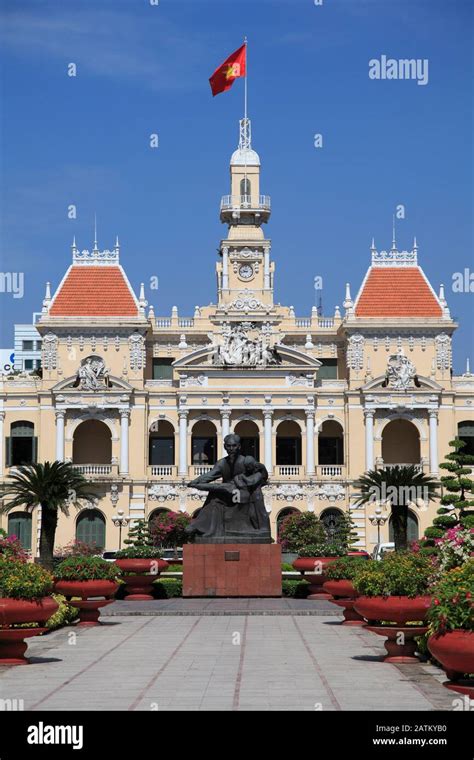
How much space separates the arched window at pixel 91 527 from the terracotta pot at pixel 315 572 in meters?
33.8

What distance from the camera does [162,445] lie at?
8288 centimetres

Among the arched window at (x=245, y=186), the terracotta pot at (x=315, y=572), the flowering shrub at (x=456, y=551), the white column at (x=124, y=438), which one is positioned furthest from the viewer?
the arched window at (x=245, y=186)

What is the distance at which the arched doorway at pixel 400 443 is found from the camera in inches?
3263

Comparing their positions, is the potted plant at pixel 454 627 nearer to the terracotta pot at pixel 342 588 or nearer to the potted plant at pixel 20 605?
the potted plant at pixel 20 605

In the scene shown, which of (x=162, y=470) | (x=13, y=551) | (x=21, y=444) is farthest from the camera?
(x=21, y=444)

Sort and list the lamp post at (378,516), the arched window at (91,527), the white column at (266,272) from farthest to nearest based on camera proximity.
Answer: the white column at (266,272) → the arched window at (91,527) → the lamp post at (378,516)

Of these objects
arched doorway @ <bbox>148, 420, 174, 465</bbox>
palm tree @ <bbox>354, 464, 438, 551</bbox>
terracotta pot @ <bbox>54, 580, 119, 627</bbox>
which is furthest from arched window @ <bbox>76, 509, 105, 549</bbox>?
terracotta pot @ <bbox>54, 580, 119, 627</bbox>

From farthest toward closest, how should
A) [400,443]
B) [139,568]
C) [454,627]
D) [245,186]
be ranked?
[245,186] < [400,443] < [139,568] < [454,627]

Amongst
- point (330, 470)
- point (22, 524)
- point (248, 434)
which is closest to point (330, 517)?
point (330, 470)

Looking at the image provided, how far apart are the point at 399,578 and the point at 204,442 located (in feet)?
201

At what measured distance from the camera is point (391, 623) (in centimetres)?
2394

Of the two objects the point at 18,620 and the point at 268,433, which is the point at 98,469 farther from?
the point at 18,620

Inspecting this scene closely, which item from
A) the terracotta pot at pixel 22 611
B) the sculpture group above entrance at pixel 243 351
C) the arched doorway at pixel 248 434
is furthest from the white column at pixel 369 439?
the terracotta pot at pixel 22 611
